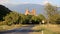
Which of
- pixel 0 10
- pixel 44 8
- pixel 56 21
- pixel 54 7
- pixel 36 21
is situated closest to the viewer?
pixel 44 8

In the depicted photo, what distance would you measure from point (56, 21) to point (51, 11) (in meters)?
20.7

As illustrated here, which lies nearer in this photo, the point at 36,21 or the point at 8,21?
the point at 8,21

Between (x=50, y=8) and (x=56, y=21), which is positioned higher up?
(x=50, y=8)

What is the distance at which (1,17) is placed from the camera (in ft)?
367

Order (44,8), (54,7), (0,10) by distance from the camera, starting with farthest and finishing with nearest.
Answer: (0,10) < (54,7) < (44,8)

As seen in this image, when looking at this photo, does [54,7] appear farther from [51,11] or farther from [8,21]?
[8,21]

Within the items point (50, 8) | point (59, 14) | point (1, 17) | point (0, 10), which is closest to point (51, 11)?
point (50, 8)

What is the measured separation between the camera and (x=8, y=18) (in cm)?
9662

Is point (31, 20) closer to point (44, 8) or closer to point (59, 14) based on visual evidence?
point (59, 14)

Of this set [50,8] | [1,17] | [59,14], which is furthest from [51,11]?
[1,17]

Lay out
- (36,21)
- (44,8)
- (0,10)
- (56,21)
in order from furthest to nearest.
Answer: (36,21) → (0,10) → (56,21) → (44,8)

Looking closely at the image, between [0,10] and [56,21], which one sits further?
[0,10]

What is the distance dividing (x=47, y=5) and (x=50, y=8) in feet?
5.20

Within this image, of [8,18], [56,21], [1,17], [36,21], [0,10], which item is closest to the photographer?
[8,18]
